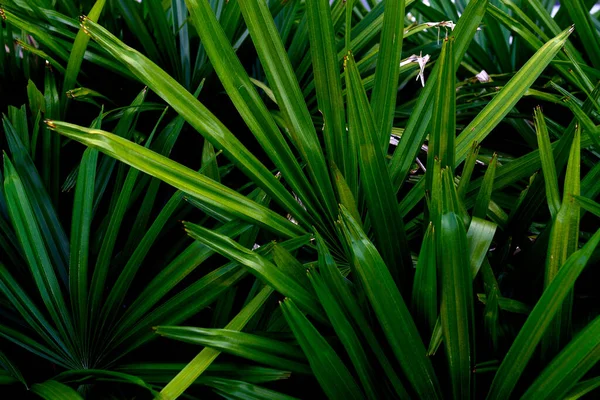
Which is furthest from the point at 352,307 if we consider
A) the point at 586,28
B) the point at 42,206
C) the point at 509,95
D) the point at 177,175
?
the point at 586,28

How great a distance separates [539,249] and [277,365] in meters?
0.38

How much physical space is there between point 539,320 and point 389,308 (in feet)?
0.49

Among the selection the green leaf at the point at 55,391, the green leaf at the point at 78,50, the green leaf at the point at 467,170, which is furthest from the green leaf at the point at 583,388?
the green leaf at the point at 78,50

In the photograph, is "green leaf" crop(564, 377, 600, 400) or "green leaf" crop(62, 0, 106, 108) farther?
"green leaf" crop(62, 0, 106, 108)

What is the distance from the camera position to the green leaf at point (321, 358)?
2.13 ft

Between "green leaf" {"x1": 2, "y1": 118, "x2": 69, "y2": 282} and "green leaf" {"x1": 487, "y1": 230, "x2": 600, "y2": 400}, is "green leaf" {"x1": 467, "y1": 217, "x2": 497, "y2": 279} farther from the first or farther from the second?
"green leaf" {"x1": 2, "y1": 118, "x2": 69, "y2": 282}

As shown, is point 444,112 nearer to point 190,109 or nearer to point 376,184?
point 376,184

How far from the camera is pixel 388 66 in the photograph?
2.74 feet

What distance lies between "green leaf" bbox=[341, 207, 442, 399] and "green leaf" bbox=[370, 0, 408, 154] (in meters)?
0.20

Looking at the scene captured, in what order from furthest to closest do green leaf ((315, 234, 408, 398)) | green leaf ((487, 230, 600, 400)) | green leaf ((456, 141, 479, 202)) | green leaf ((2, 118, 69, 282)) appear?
green leaf ((2, 118, 69, 282)), green leaf ((456, 141, 479, 202)), green leaf ((315, 234, 408, 398)), green leaf ((487, 230, 600, 400))

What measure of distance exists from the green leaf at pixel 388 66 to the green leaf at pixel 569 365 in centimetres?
34

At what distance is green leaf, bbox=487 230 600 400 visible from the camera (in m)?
0.57

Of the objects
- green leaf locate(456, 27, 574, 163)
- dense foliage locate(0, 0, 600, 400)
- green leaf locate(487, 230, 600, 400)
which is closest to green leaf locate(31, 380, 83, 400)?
dense foliage locate(0, 0, 600, 400)

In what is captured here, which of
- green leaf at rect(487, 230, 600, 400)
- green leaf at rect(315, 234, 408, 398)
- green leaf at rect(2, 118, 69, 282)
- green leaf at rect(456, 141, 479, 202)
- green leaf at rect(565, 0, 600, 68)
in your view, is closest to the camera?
green leaf at rect(487, 230, 600, 400)
